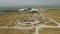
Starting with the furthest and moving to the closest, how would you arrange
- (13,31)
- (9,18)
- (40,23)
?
(9,18) → (40,23) → (13,31)

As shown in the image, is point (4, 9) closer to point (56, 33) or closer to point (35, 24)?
point (35, 24)

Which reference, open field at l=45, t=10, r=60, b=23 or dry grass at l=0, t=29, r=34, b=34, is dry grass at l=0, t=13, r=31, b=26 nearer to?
dry grass at l=0, t=29, r=34, b=34

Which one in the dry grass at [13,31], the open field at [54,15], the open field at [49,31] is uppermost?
the open field at [54,15]

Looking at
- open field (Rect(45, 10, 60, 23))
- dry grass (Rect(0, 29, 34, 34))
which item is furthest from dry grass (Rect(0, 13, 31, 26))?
open field (Rect(45, 10, 60, 23))

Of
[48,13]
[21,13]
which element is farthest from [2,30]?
[48,13]

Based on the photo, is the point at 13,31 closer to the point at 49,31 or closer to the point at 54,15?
the point at 49,31

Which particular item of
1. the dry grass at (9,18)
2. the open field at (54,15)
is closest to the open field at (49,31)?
the open field at (54,15)

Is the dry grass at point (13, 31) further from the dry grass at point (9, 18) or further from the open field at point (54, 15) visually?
the open field at point (54, 15)

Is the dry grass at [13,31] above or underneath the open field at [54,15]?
underneath

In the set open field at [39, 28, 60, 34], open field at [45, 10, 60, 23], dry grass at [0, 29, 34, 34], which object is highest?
open field at [45, 10, 60, 23]

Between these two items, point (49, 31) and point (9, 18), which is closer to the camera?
point (49, 31)

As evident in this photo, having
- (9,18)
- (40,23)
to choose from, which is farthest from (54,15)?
(9,18)
